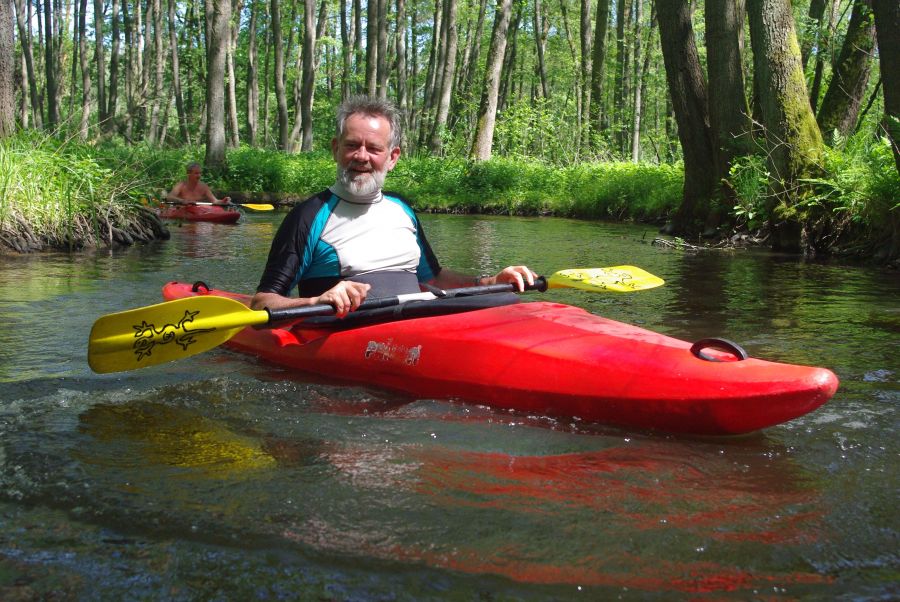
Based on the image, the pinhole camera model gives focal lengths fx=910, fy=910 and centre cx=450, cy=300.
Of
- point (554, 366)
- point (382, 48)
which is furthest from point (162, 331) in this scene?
point (382, 48)

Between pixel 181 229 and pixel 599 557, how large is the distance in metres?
11.6

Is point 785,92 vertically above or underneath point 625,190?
above

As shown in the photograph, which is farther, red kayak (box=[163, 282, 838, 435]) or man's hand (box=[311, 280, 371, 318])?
man's hand (box=[311, 280, 371, 318])

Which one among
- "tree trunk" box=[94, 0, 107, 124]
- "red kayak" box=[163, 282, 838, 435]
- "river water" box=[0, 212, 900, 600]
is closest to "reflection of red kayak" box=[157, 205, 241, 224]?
"river water" box=[0, 212, 900, 600]

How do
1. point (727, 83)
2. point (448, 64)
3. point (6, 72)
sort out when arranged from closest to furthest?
point (6, 72) < point (727, 83) < point (448, 64)

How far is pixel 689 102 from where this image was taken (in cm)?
1262

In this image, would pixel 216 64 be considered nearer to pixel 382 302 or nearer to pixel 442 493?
pixel 382 302

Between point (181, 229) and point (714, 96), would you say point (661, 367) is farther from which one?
point (181, 229)

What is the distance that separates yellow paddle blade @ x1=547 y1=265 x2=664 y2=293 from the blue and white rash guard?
789 millimetres

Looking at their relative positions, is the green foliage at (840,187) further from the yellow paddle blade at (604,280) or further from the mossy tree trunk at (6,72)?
the mossy tree trunk at (6,72)

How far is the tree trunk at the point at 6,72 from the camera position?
9.46m

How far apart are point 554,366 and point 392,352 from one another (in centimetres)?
84

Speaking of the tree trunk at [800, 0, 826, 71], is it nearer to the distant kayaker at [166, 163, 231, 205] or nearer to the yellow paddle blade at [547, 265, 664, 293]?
the yellow paddle blade at [547, 265, 664, 293]

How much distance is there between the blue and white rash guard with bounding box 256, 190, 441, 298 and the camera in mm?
4273
